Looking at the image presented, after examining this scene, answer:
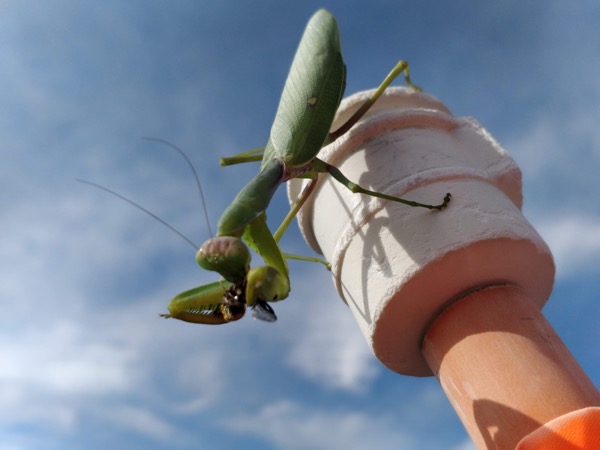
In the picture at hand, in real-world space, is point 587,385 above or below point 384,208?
below

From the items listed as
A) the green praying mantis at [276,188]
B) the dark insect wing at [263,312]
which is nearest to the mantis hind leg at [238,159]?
the green praying mantis at [276,188]

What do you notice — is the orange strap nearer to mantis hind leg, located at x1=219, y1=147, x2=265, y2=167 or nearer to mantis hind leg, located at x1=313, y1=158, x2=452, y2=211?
mantis hind leg, located at x1=313, y1=158, x2=452, y2=211

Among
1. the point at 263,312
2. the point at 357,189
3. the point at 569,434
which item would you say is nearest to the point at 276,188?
the point at 357,189

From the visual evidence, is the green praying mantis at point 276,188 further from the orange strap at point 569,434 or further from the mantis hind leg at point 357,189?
the orange strap at point 569,434

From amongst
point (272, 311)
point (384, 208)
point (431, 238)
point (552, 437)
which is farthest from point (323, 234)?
point (552, 437)

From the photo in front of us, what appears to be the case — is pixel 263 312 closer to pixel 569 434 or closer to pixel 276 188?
pixel 276 188

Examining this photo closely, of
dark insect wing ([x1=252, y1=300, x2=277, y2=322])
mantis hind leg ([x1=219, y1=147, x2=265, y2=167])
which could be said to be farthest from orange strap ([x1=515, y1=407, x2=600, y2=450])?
mantis hind leg ([x1=219, y1=147, x2=265, y2=167])

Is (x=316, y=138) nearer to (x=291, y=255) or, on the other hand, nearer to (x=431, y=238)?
(x=431, y=238)

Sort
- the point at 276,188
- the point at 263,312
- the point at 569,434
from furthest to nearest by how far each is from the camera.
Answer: the point at 276,188, the point at 263,312, the point at 569,434
